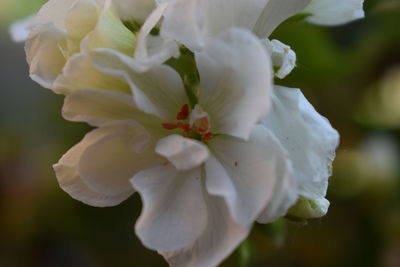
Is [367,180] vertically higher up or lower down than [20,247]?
higher up

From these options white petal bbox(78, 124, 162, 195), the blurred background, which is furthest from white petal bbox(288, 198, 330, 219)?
the blurred background

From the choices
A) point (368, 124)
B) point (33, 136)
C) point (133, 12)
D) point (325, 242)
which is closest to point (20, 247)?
point (33, 136)

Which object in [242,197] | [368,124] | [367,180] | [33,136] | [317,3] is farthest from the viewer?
[33,136]

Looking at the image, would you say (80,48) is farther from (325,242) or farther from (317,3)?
(325,242)

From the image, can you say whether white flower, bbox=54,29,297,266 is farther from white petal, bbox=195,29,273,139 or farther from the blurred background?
the blurred background

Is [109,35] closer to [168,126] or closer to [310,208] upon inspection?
[168,126]

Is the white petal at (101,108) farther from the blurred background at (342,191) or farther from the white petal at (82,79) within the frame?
the blurred background at (342,191)

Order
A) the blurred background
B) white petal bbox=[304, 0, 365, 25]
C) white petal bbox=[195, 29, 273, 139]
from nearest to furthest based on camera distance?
white petal bbox=[195, 29, 273, 139] → white petal bbox=[304, 0, 365, 25] → the blurred background

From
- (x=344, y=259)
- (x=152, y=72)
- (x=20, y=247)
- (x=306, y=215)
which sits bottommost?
(x=20, y=247)

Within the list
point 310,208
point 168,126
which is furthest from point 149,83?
point 310,208
